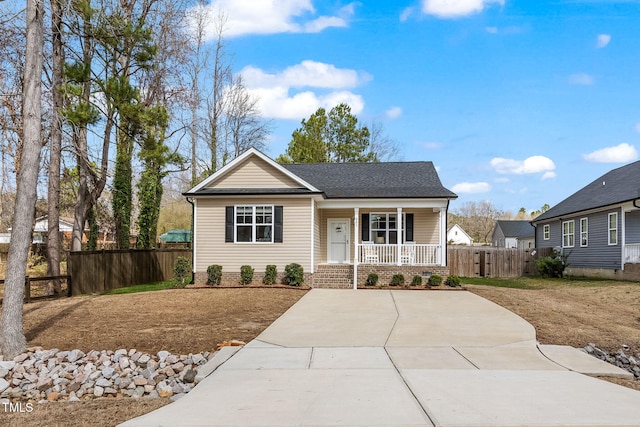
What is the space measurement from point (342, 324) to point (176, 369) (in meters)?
3.90

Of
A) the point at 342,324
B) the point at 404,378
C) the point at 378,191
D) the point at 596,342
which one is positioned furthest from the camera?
the point at 378,191

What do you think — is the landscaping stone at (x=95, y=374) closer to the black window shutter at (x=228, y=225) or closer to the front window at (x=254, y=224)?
the black window shutter at (x=228, y=225)

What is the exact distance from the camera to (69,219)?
2111 inches

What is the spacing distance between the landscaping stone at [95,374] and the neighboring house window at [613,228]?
20.3 m

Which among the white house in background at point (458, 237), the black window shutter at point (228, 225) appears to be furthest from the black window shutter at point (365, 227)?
the white house in background at point (458, 237)

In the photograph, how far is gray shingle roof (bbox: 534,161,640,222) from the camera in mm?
→ 21766

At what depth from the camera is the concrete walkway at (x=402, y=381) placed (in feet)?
15.6

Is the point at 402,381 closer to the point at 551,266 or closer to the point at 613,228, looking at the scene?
the point at 613,228

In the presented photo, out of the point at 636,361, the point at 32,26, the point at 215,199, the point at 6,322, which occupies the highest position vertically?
the point at 32,26

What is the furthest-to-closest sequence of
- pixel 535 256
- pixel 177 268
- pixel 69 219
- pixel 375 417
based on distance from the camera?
pixel 69 219, pixel 535 256, pixel 177 268, pixel 375 417

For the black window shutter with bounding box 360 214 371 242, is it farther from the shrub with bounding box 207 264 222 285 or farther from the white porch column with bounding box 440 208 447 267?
the shrub with bounding box 207 264 222 285

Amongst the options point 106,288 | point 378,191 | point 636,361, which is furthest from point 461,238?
point 636,361

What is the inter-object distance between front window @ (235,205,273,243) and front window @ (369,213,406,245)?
4.49 meters

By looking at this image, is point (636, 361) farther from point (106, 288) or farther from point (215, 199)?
point (106, 288)
